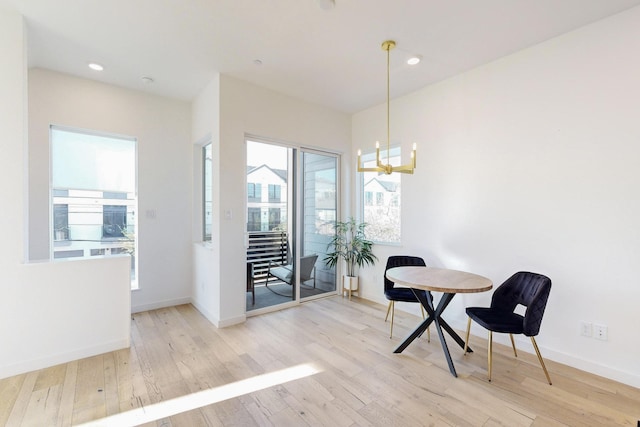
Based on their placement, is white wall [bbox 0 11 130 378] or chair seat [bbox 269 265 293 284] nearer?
white wall [bbox 0 11 130 378]

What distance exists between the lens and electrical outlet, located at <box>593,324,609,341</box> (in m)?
2.40

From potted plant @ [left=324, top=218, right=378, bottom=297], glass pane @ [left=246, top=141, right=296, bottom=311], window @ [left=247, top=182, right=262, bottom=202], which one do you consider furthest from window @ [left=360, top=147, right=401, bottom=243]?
window @ [left=247, top=182, right=262, bottom=202]

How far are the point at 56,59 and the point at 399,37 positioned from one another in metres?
3.65

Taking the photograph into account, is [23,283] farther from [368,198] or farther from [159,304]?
[368,198]

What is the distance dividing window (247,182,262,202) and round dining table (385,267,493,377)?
207 centimetres

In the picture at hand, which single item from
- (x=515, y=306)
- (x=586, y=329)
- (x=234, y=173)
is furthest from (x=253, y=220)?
(x=586, y=329)

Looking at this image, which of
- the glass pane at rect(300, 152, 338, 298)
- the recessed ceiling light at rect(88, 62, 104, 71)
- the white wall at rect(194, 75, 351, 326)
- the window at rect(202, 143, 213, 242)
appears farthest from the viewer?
the glass pane at rect(300, 152, 338, 298)

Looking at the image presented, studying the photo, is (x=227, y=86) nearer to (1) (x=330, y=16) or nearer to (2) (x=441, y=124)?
(1) (x=330, y=16)

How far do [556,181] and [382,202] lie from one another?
6.98 feet

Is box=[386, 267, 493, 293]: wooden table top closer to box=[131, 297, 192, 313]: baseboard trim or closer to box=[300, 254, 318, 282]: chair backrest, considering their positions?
box=[300, 254, 318, 282]: chair backrest

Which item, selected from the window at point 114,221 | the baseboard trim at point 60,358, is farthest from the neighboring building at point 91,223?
the baseboard trim at point 60,358

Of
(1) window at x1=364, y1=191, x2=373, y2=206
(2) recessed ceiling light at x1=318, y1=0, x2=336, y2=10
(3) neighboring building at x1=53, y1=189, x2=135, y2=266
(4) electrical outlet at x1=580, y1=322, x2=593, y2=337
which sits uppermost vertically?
(2) recessed ceiling light at x1=318, y1=0, x2=336, y2=10

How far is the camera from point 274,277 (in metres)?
4.18

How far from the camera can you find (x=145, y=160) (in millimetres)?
3885
